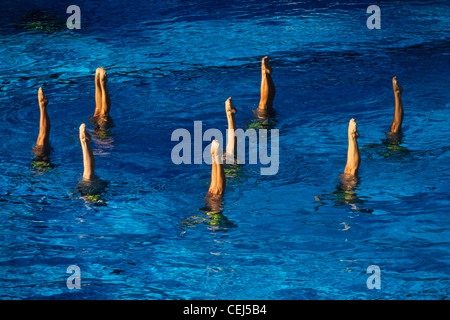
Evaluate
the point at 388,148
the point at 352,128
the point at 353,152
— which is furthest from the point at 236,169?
the point at 388,148

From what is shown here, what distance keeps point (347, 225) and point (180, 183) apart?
109 inches

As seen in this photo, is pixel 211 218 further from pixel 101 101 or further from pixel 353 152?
pixel 101 101

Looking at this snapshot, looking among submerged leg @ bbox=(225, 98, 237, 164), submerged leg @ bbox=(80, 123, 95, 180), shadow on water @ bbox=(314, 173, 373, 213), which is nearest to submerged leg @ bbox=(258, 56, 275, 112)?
submerged leg @ bbox=(225, 98, 237, 164)

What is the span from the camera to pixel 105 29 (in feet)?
57.0

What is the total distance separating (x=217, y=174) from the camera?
883 cm

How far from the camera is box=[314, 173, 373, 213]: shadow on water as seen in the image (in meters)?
9.27

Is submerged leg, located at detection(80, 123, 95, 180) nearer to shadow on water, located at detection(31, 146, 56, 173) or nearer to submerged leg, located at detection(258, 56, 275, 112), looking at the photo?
shadow on water, located at detection(31, 146, 56, 173)

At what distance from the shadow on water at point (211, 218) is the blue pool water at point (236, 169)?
0.03 meters

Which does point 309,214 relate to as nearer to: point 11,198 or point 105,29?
point 11,198

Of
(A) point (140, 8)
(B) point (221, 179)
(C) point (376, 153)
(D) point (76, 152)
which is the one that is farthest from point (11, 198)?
(A) point (140, 8)

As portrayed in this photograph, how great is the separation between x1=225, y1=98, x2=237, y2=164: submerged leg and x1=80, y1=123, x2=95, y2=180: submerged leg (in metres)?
2.11

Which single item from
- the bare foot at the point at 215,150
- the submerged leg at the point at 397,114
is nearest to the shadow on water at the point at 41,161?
the bare foot at the point at 215,150

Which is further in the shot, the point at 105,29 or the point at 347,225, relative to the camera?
the point at 105,29

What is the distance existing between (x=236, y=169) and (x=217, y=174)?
1559 mm
